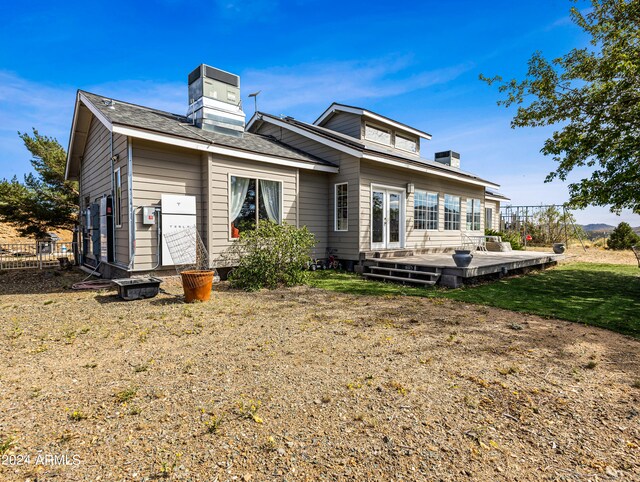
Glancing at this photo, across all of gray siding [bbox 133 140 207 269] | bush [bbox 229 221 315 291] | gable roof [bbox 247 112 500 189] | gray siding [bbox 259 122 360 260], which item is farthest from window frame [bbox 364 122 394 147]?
gray siding [bbox 133 140 207 269]

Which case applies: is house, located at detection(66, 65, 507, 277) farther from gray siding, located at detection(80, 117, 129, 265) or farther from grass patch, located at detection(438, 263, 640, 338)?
grass patch, located at detection(438, 263, 640, 338)

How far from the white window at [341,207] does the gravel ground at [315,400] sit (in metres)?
5.58

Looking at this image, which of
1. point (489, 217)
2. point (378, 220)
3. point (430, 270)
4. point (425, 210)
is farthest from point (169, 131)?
point (489, 217)

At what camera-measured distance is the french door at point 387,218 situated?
10.5 meters

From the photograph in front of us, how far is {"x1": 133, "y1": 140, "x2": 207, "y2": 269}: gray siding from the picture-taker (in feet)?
23.1

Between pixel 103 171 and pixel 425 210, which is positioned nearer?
pixel 103 171

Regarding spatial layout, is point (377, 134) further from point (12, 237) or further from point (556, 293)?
point (12, 237)

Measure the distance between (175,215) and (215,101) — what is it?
365cm

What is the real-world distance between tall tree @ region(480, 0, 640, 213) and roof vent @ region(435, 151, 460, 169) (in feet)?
28.9

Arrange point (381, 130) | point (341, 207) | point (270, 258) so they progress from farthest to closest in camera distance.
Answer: point (381, 130) → point (341, 207) → point (270, 258)

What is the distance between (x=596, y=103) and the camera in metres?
7.85

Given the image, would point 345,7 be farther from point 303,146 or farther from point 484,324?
point 484,324

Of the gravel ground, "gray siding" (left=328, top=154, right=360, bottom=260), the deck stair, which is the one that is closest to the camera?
the gravel ground

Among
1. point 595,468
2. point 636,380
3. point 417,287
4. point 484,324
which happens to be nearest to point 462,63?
point 417,287
